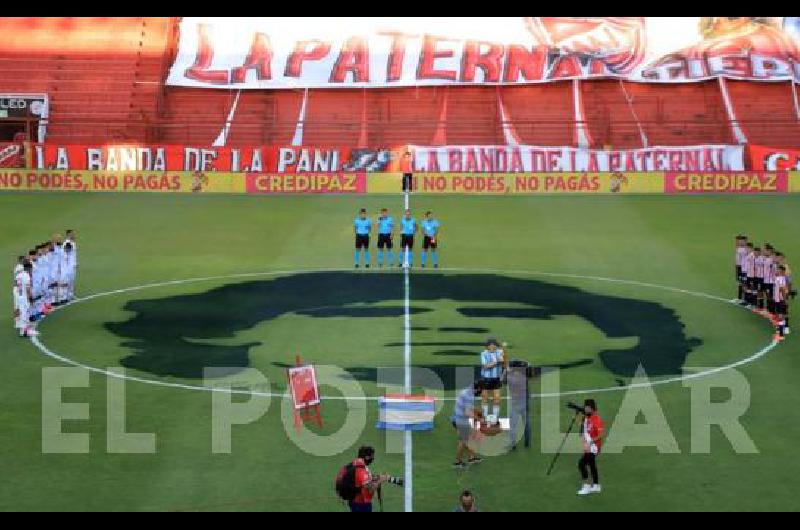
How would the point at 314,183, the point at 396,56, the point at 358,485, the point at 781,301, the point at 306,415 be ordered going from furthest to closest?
1. the point at 396,56
2. the point at 314,183
3. the point at 781,301
4. the point at 306,415
5. the point at 358,485

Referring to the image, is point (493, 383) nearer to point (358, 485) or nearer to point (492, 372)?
point (492, 372)

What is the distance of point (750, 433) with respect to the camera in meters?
22.7

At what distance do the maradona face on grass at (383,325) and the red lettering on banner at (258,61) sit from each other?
40.6 meters

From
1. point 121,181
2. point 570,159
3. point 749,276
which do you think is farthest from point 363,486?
point 570,159

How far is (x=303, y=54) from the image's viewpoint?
78.2 m

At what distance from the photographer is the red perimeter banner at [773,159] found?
62.7 meters

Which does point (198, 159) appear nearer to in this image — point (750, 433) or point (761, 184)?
point (761, 184)

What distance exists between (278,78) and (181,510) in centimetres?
6067

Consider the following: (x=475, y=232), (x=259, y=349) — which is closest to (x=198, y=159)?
(x=475, y=232)

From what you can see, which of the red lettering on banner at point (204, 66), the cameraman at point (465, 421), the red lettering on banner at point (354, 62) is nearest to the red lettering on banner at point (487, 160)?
the red lettering on banner at point (354, 62)

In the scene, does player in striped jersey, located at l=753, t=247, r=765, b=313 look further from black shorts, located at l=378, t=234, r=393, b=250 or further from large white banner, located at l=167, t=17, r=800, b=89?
large white banner, located at l=167, t=17, r=800, b=89

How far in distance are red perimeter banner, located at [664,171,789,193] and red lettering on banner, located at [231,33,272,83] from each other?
28298mm

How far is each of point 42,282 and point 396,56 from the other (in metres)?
47.8

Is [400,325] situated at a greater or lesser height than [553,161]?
lesser
